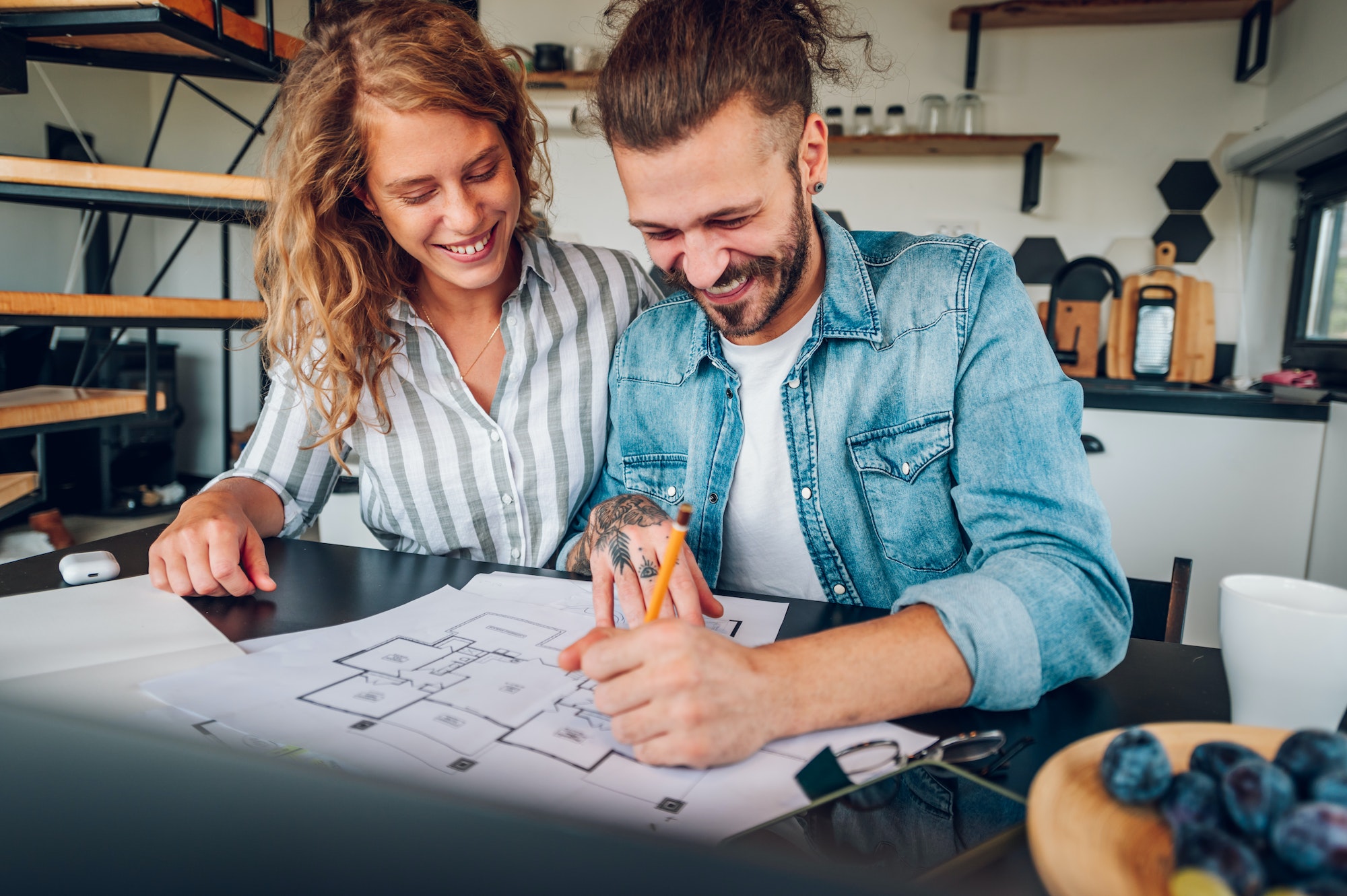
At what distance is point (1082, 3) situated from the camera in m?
2.59

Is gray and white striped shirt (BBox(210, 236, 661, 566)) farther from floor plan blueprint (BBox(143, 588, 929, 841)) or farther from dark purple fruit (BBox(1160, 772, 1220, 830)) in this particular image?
dark purple fruit (BBox(1160, 772, 1220, 830))

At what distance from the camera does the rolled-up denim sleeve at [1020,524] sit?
0.64 metres

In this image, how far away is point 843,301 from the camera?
40.0 inches

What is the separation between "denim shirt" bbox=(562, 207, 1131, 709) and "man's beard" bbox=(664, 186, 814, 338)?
0.06 meters

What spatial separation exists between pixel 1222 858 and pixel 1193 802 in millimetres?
51

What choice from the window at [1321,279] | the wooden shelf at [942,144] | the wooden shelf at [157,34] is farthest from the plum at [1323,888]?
the wooden shelf at [942,144]

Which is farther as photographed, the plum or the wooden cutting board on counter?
the wooden cutting board on counter

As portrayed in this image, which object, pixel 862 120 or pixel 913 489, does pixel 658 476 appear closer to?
pixel 913 489

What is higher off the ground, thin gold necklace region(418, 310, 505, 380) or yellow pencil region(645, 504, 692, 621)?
thin gold necklace region(418, 310, 505, 380)

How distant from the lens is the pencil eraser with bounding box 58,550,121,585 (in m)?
0.89

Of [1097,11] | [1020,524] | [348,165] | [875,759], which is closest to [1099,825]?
[875,759]

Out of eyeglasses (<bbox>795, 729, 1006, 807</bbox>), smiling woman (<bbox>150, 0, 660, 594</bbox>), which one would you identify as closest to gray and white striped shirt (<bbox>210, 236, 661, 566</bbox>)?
smiling woman (<bbox>150, 0, 660, 594</bbox>)

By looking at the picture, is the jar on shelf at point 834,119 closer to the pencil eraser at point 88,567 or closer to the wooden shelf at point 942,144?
the wooden shelf at point 942,144

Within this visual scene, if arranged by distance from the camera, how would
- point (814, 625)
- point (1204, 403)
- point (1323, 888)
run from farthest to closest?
point (1204, 403), point (814, 625), point (1323, 888)
